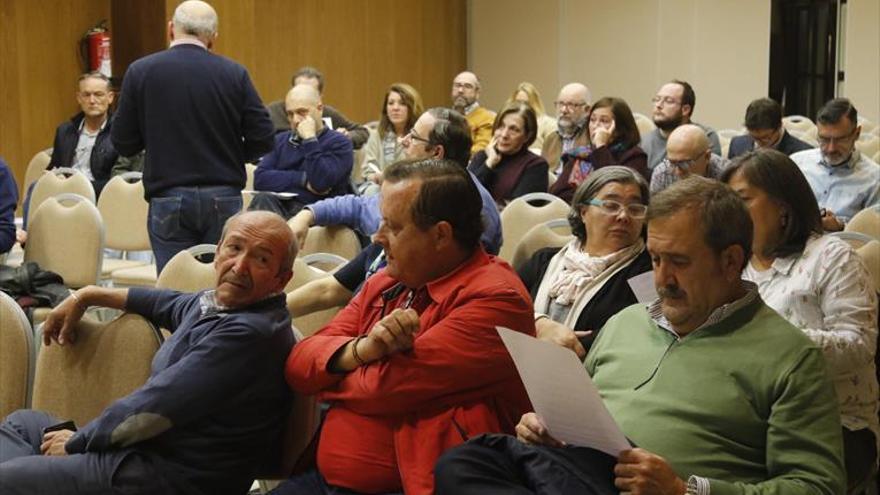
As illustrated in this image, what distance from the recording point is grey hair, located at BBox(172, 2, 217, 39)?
565cm

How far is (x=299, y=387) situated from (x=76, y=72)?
9.19m

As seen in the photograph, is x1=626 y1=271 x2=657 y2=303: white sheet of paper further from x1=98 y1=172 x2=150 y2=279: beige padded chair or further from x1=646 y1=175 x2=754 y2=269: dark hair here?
x1=98 y1=172 x2=150 y2=279: beige padded chair

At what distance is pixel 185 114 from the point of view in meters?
5.62

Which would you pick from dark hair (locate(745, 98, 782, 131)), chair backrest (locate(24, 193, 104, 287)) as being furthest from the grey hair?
dark hair (locate(745, 98, 782, 131))

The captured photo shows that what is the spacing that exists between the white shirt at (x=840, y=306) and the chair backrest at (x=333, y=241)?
2.26 m

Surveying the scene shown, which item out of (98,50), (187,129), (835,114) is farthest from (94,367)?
(98,50)

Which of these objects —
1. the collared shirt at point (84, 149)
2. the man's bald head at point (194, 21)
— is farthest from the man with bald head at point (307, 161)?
the collared shirt at point (84, 149)

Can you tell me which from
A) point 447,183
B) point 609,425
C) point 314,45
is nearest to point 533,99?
point 314,45

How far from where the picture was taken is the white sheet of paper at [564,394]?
7.92 feet

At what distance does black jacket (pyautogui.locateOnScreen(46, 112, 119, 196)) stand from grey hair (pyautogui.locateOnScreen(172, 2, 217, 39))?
2.24 meters

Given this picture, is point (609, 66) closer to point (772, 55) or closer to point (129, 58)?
point (772, 55)

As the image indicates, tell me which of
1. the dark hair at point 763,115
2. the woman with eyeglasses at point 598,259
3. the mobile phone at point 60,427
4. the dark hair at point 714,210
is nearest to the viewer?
the dark hair at point 714,210

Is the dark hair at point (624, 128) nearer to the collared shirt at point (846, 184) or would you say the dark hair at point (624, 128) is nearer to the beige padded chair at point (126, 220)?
the collared shirt at point (846, 184)

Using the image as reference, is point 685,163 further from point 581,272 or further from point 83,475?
point 83,475
